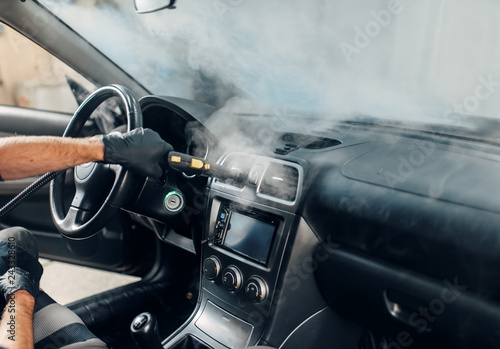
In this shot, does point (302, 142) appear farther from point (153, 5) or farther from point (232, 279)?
point (153, 5)

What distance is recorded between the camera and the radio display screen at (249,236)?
5.29ft

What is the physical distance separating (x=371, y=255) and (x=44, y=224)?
1.94 m

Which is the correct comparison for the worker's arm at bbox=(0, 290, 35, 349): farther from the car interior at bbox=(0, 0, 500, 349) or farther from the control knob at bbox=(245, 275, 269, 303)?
the control knob at bbox=(245, 275, 269, 303)

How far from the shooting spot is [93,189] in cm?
173

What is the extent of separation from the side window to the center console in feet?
3.37

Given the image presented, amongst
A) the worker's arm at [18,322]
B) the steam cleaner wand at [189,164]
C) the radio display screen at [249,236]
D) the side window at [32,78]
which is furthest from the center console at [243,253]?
the side window at [32,78]

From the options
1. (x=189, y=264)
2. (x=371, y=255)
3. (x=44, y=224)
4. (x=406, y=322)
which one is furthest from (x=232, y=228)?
(x=44, y=224)

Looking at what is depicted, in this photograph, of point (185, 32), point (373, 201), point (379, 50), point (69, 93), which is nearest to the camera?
point (373, 201)

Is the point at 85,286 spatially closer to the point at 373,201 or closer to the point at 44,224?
the point at 44,224

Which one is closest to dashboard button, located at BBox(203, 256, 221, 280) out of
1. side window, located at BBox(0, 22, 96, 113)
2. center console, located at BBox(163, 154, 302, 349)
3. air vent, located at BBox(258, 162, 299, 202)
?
center console, located at BBox(163, 154, 302, 349)

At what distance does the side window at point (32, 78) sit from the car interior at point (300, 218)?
0.11 m

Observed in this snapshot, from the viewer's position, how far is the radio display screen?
161 cm

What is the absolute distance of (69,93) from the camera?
2527 millimetres

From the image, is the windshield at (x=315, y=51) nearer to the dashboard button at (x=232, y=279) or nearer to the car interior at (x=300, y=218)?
the car interior at (x=300, y=218)
